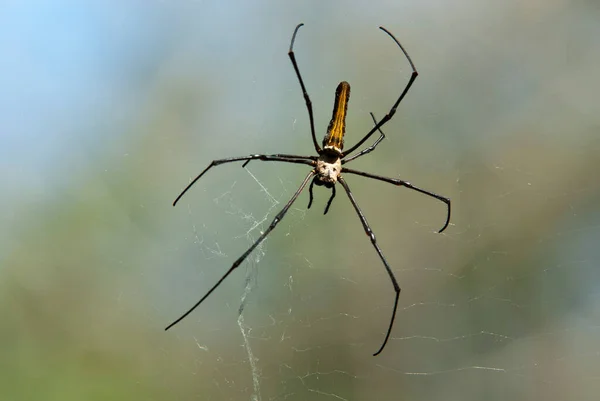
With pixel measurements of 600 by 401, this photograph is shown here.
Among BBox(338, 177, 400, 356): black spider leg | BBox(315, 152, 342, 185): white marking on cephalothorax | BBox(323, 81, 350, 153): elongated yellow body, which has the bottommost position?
BBox(338, 177, 400, 356): black spider leg

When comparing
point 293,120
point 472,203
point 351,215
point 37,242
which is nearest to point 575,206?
point 472,203

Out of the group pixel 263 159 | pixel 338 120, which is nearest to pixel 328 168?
pixel 338 120

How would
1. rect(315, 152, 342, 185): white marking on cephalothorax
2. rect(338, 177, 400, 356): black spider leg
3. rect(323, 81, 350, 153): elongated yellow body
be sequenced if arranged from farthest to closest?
1. rect(315, 152, 342, 185): white marking on cephalothorax
2. rect(323, 81, 350, 153): elongated yellow body
3. rect(338, 177, 400, 356): black spider leg

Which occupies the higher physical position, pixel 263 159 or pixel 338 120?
pixel 338 120

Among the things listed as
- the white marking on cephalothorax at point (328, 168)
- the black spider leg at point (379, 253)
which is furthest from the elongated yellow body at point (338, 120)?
the black spider leg at point (379, 253)

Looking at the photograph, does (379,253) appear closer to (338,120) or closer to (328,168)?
(328,168)

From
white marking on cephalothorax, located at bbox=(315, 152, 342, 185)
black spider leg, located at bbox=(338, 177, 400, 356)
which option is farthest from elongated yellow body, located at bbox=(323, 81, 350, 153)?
black spider leg, located at bbox=(338, 177, 400, 356)

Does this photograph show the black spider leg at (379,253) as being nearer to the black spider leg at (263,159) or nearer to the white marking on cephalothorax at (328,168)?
the white marking on cephalothorax at (328,168)

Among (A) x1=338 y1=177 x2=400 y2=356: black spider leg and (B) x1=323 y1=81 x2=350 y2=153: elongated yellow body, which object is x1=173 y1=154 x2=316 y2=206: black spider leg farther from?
(A) x1=338 y1=177 x2=400 y2=356: black spider leg

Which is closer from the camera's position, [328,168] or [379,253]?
[379,253]
